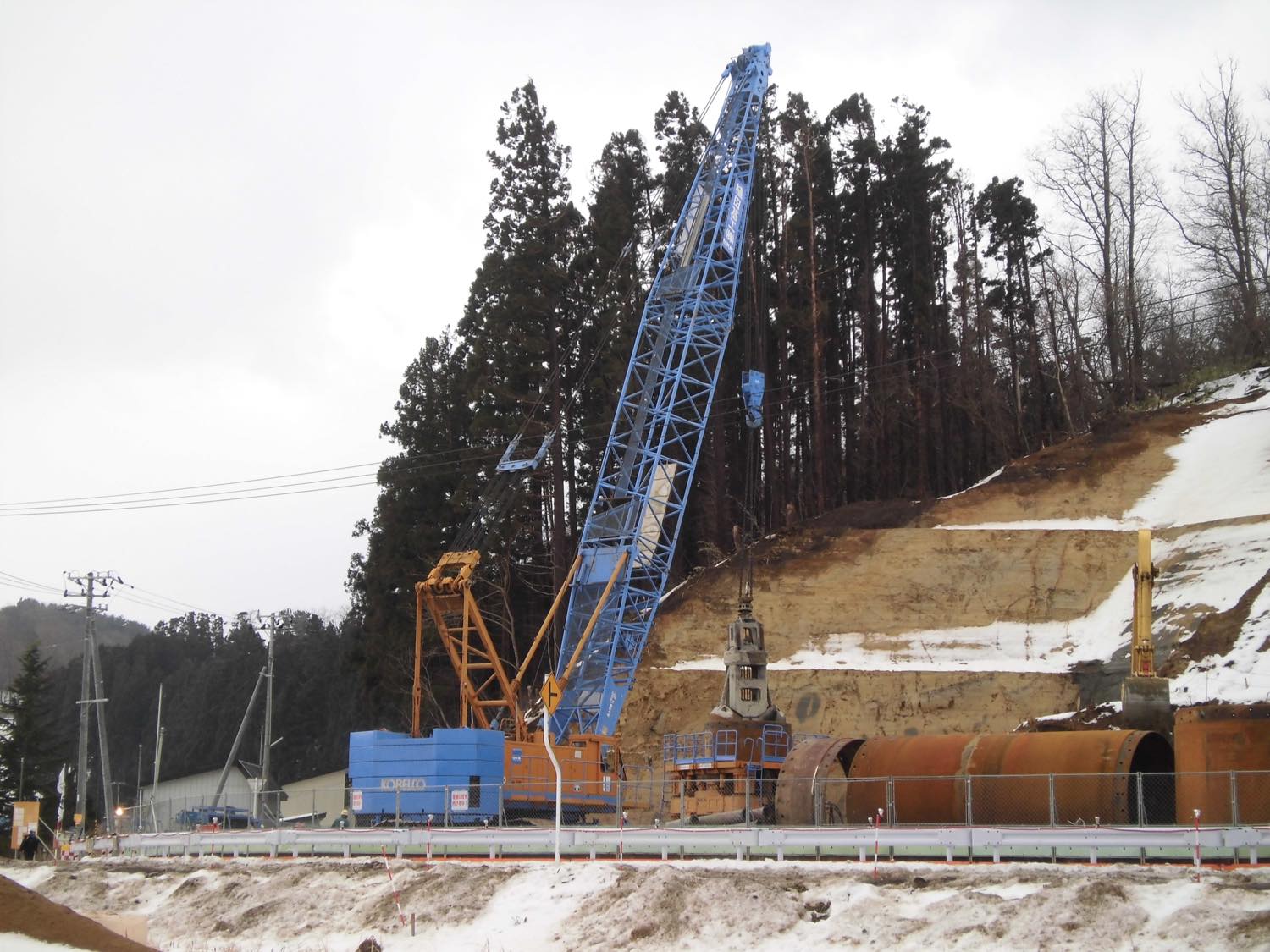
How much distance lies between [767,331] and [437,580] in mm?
31414

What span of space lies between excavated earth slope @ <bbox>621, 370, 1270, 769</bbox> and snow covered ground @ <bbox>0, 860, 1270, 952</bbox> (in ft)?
66.5

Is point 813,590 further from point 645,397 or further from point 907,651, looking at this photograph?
point 645,397

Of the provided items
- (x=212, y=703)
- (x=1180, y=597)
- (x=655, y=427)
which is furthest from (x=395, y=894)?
(x=212, y=703)

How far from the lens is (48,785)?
69.0m

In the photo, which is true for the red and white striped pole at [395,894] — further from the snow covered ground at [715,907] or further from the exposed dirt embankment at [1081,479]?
the exposed dirt embankment at [1081,479]

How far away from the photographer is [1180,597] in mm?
44312

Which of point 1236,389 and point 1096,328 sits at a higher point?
point 1096,328

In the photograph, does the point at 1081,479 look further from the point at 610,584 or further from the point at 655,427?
the point at 610,584

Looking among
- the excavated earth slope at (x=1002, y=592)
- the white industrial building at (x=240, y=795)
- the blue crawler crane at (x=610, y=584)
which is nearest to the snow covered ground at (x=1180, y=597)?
the excavated earth slope at (x=1002, y=592)

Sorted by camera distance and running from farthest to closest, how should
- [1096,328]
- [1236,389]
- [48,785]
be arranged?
1. [1096,328]
2. [48,785]
3. [1236,389]

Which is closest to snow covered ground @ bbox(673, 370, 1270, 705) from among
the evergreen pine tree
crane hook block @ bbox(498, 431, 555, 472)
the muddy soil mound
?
crane hook block @ bbox(498, 431, 555, 472)

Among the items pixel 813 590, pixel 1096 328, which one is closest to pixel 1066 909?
pixel 813 590

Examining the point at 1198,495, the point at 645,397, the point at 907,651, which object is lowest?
the point at 907,651

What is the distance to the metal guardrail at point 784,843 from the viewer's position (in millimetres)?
21844
